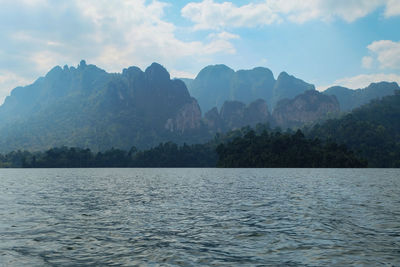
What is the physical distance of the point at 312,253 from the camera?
1670 centimetres

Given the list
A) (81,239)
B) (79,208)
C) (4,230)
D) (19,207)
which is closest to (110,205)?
(79,208)

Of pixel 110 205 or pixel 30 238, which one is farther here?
pixel 110 205

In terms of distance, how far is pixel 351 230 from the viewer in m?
22.2

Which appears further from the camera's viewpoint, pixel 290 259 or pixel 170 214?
pixel 170 214

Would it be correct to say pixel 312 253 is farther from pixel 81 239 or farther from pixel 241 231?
pixel 81 239

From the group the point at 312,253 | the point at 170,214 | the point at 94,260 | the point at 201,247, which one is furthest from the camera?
the point at 170,214

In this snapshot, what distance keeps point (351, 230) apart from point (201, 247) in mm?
10249

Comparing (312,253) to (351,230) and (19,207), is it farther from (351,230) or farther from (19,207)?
(19,207)

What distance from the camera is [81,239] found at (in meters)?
20.2

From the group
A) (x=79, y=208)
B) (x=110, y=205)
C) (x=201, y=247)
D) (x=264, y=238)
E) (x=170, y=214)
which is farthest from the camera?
(x=110, y=205)

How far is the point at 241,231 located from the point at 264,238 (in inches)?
89.4

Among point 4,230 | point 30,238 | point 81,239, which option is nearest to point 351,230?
point 81,239

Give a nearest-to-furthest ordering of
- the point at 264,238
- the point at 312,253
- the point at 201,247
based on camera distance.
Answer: the point at 312,253
the point at 201,247
the point at 264,238

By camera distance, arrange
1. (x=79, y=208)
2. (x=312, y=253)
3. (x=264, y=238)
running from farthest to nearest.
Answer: (x=79, y=208)
(x=264, y=238)
(x=312, y=253)
